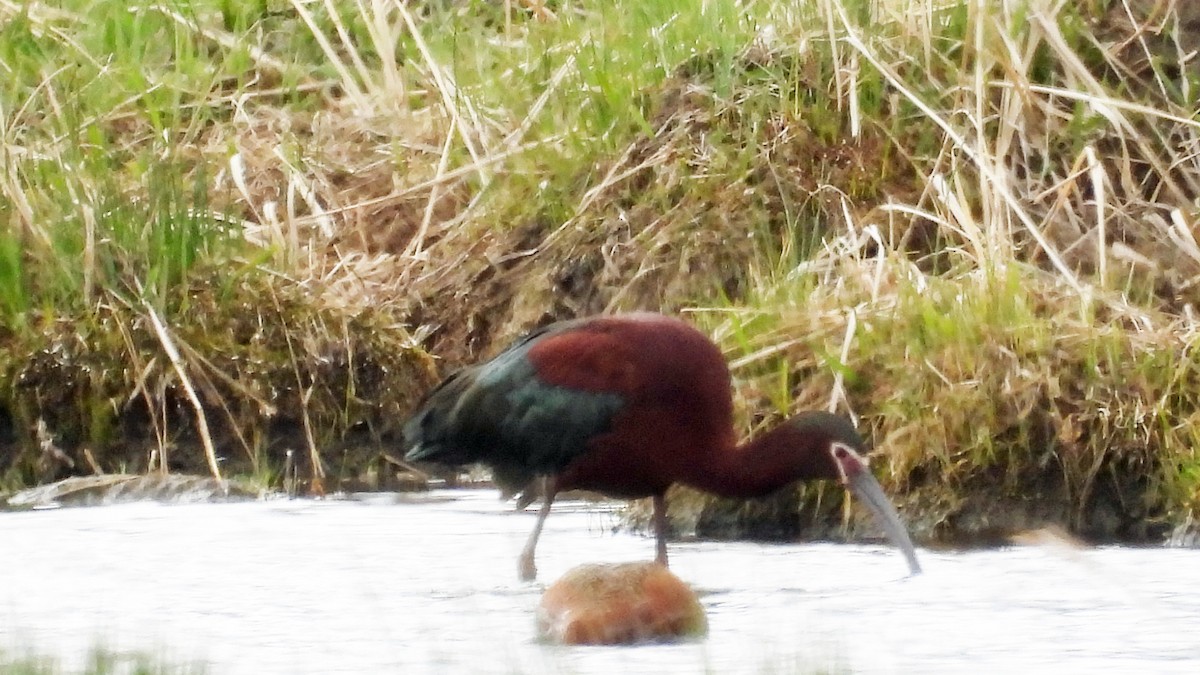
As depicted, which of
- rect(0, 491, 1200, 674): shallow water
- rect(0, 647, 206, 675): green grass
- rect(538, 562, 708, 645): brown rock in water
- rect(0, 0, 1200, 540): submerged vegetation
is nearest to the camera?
rect(0, 647, 206, 675): green grass

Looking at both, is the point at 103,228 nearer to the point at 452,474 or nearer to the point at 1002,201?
the point at 452,474

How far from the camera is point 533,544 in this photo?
622 centimetres

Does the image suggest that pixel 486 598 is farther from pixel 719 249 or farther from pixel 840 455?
pixel 719 249

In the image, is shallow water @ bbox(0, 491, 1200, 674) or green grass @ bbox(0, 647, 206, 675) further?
shallow water @ bbox(0, 491, 1200, 674)

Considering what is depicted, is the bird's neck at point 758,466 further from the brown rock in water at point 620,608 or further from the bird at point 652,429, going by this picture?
the brown rock in water at point 620,608

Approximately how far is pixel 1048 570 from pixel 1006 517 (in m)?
0.43

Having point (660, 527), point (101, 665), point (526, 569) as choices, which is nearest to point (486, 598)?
point (526, 569)

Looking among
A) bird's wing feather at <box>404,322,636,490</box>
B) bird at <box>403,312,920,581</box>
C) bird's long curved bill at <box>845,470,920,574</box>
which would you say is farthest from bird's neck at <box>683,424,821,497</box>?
bird's wing feather at <box>404,322,636,490</box>

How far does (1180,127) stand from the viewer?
7859 mm

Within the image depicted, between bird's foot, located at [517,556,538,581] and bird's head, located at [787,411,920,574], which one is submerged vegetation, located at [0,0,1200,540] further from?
bird's foot, located at [517,556,538,581]

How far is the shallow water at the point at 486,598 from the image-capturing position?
16.2ft

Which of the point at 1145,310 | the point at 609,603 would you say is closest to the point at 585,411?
the point at 609,603

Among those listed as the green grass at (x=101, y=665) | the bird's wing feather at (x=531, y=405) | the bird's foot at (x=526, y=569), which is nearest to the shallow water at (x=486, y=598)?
the bird's foot at (x=526, y=569)

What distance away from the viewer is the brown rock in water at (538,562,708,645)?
5.14 m
